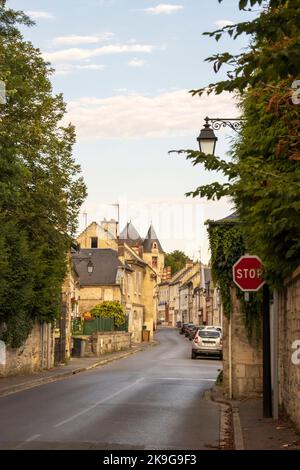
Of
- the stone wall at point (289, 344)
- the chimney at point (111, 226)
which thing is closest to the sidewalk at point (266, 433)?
the stone wall at point (289, 344)

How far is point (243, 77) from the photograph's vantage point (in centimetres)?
713

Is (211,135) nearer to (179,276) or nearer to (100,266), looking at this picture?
(100,266)

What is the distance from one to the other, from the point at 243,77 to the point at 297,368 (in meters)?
Answer: 6.50

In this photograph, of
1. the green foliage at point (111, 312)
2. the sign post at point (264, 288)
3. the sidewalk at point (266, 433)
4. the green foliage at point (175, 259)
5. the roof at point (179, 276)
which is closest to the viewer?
the sidewalk at point (266, 433)

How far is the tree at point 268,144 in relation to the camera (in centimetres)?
694

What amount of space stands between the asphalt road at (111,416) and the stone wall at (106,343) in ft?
71.3

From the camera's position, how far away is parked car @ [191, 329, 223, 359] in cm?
4328

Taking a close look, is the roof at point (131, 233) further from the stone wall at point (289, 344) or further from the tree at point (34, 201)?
the stone wall at point (289, 344)

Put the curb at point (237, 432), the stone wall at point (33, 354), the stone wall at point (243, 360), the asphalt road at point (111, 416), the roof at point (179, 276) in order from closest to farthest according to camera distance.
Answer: the curb at point (237, 432) → the asphalt road at point (111, 416) → the stone wall at point (243, 360) → the stone wall at point (33, 354) → the roof at point (179, 276)

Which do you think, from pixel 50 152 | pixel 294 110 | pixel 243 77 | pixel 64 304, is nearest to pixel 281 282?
pixel 294 110

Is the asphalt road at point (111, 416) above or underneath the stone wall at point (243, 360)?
underneath

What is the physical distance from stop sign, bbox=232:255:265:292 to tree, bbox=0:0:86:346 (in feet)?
35.4

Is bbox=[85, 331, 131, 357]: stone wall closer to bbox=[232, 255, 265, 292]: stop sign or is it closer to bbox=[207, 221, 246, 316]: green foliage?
bbox=[207, 221, 246, 316]: green foliage
